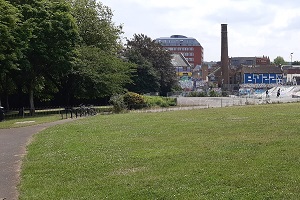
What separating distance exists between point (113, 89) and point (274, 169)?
36.3 metres

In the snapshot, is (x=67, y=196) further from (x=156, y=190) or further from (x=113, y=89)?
(x=113, y=89)

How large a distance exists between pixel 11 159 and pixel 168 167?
5518 millimetres

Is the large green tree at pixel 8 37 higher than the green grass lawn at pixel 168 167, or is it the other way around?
the large green tree at pixel 8 37

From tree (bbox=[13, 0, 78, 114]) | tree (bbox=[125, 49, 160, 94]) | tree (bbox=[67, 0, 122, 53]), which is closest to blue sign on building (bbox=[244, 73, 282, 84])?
tree (bbox=[125, 49, 160, 94])

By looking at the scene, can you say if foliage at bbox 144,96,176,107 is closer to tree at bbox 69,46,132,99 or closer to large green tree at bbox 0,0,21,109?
tree at bbox 69,46,132,99

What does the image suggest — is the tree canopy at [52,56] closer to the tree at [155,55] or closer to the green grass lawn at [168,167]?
the green grass lawn at [168,167]

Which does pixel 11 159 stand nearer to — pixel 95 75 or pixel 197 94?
pixel 95 75

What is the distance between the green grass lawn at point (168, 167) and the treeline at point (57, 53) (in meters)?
18.2

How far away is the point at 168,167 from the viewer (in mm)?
9883

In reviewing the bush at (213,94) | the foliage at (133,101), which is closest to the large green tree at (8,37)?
the foliage at (133,101)

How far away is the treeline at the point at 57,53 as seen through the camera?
105 ft

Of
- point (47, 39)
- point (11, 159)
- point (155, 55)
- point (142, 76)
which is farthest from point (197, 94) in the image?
point (11, 159)

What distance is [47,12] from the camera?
36875mm

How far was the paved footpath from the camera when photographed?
884 cm
